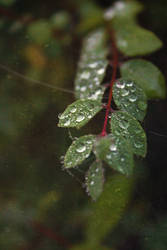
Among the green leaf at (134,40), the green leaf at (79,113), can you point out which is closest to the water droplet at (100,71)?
the green leaf at (134,40)

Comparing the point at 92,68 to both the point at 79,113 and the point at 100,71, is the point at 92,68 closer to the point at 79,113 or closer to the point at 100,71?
the point at 100,71

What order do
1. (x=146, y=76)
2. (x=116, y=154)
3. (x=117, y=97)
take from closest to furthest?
(x=116, y=154), (x=117, y=97), (x=146, y=76)

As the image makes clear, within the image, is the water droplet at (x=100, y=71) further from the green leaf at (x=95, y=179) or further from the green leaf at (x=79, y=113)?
the green leaf at (x=95, y=179)

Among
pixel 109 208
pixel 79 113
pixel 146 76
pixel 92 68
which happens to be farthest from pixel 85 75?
pixel 109 208

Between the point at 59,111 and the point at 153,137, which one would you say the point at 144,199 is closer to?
the point at 153,137

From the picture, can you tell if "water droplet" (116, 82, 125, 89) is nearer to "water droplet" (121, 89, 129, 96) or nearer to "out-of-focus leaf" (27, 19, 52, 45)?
"water droplet" (121, 89, 129, 96)

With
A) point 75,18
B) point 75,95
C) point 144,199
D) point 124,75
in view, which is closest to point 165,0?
point 75,18

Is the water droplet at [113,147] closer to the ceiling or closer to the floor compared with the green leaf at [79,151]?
closer to the ceiling
